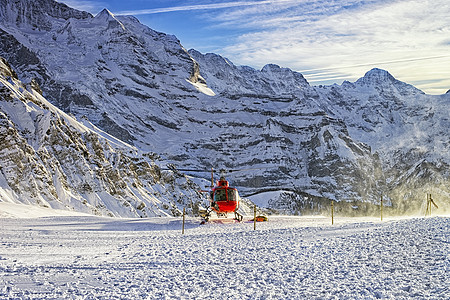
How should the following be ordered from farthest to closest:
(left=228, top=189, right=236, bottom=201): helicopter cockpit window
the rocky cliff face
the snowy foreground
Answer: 1. the rocky cliff face
2. (left=228, top=189, right=236, bottom=201): helicopter cockpit window
3. the snowy foreground

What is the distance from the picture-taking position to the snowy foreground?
11.9 m

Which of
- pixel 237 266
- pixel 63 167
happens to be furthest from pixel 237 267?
pixel 63 167

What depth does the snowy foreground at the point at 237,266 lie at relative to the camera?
469 inches

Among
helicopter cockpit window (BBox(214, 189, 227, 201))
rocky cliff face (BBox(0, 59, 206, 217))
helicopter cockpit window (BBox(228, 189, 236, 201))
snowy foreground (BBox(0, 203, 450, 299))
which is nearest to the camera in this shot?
snowy foreground (BBox(0, 203, 450, 299))

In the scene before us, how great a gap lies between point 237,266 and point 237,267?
0.62ft

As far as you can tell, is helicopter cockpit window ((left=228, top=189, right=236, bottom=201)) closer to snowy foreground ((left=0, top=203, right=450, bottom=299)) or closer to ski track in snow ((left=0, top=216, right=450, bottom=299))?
snowy foreground ((left=0, top=203, right=450, bottom=299))

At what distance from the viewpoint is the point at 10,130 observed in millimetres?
85812

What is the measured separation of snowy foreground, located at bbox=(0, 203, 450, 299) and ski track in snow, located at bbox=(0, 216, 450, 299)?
0.03 m

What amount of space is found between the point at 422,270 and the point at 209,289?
6226 mm

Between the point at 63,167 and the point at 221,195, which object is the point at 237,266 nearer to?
the point at 221,195

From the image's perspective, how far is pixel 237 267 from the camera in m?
15.4

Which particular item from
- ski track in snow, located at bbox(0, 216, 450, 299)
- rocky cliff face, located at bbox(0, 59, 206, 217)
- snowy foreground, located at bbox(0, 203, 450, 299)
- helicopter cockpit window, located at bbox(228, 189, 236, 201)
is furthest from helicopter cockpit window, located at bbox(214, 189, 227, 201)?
rocky cliff face, located at bbox(0, 59, 206, 217)

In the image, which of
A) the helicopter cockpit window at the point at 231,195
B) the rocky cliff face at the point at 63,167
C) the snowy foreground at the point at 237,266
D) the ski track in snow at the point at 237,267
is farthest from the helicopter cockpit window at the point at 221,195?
the rocky cliff face at the point at 63,167

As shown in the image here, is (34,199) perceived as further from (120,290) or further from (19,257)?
(120,290)
